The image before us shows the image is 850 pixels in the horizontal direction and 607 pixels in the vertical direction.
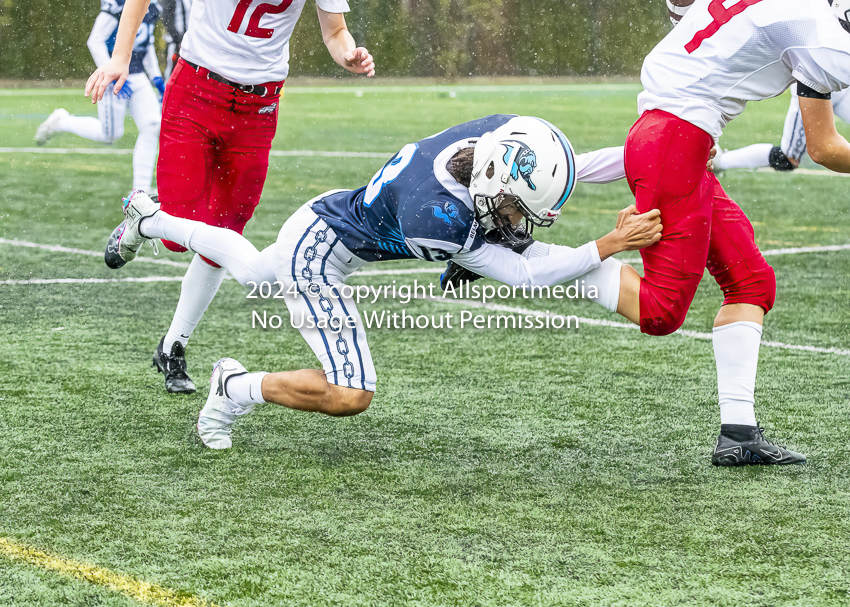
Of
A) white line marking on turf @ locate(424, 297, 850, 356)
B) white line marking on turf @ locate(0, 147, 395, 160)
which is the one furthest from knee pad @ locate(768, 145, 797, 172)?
white line marking on turf @ locate(0, 147, 395, 160)

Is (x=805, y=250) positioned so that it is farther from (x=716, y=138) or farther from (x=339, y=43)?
(x=716, y=138)

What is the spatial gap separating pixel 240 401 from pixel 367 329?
1993 millimetres

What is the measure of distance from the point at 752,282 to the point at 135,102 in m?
5.53

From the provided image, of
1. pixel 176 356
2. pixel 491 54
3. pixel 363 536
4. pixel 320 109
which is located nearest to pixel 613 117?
pixel 320 109

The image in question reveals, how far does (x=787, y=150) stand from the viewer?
7.70 meters

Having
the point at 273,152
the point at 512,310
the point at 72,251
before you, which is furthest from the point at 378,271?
the point at 273,152

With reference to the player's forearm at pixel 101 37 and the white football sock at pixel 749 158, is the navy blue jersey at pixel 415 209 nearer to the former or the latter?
the white football sock at pixel 749 158

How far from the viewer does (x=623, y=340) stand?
5469mm

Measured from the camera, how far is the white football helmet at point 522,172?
10.6ft

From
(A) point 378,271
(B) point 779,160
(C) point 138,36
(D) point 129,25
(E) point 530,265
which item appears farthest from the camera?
(C) point 138,36

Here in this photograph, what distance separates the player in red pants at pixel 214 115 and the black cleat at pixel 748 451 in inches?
81.7

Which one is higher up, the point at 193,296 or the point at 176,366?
the point at 193,296

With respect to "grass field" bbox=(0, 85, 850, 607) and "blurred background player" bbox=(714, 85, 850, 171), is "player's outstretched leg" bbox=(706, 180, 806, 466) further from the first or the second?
"blurred background player" bbox=(714, 85, 850, 171)

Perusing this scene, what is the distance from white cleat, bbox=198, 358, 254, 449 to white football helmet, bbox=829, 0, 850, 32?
2346 mm
